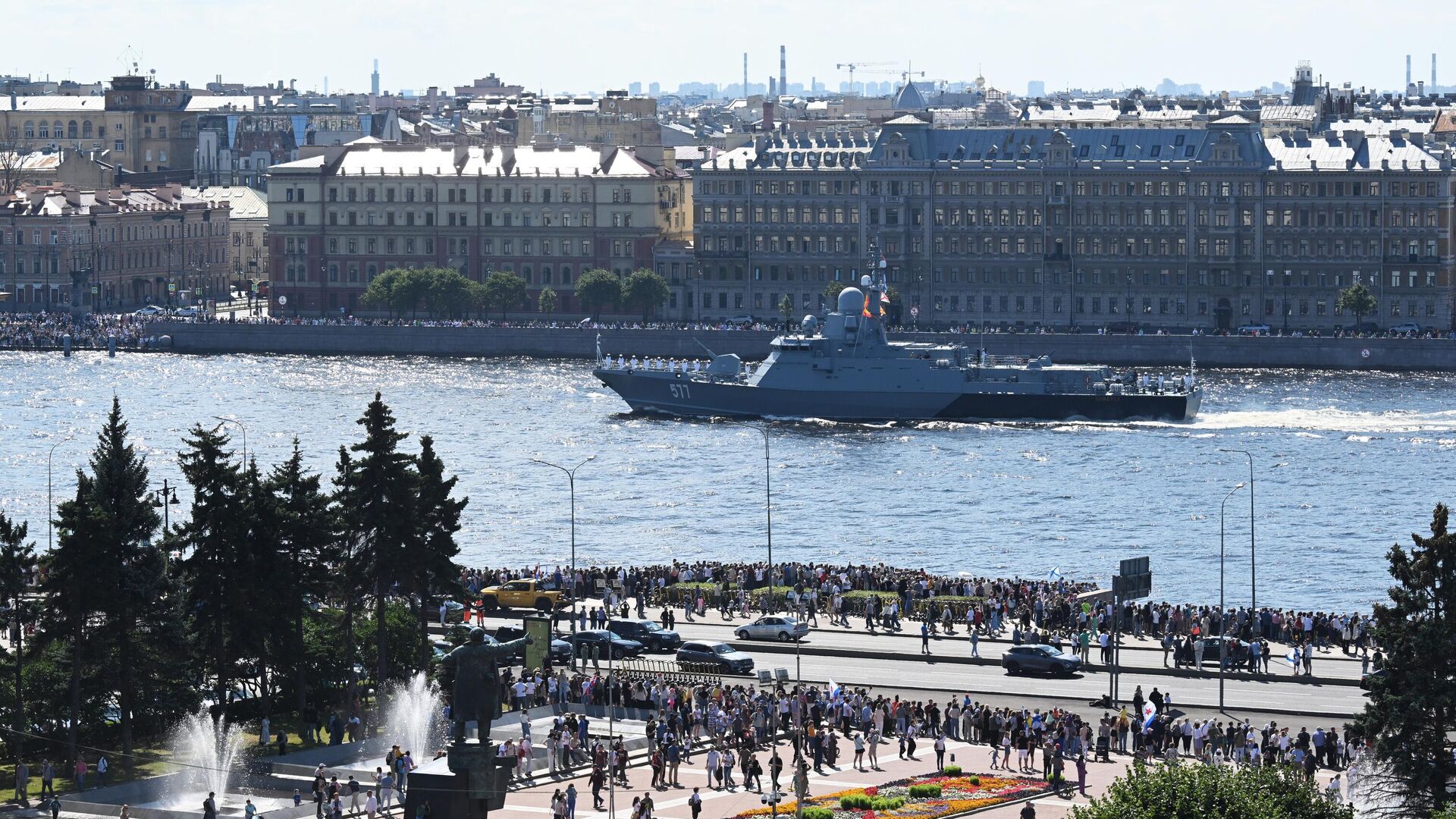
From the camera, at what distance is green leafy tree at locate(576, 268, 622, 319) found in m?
142

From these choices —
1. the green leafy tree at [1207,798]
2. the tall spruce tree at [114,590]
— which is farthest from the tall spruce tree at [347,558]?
the green leafy tree at [1207,798]

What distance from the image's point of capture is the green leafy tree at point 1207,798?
3416cm

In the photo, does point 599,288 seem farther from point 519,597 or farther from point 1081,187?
point 519,597

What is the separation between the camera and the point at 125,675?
49656 millimetres

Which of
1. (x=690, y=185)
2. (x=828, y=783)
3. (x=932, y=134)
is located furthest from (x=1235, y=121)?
(x=828, y=783)

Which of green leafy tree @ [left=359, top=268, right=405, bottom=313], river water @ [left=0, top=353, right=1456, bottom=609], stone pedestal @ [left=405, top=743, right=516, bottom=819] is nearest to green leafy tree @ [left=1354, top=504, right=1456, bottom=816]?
stone pedestal @ [left=405, top=743, right=516, bottom=819]

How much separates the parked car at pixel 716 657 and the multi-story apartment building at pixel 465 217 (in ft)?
310

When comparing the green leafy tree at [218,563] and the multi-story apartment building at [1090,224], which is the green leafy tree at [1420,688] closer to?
the green leafy tree at [218,563]

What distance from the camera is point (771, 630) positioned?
200 feet

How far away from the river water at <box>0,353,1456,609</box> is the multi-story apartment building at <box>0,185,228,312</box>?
25.8 metres

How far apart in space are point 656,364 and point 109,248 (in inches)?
1672

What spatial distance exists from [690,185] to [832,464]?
60574mm

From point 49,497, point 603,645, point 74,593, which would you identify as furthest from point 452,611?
point 49,497

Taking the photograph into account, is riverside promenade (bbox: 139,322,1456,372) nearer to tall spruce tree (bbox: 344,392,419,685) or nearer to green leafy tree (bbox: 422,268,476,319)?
green leafy tree (bbox: 422,268,476,319)
